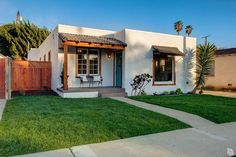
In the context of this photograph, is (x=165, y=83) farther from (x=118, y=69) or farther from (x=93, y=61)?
(x=93, y=61)

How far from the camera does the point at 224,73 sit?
1858 cm

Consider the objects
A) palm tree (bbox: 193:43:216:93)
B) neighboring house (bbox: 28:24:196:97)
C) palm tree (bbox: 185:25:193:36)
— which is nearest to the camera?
neighboring house (bbox: 28:24:196:97)

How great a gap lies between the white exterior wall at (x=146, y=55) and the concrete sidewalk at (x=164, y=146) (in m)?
7.92

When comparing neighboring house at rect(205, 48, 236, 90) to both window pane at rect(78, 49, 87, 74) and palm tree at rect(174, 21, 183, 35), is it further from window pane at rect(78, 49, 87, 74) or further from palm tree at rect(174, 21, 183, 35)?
palm tree at rect(174, 21, 183, 35)

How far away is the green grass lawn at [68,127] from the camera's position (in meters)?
4.43

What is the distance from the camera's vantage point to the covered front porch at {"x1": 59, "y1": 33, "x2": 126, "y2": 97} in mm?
12563

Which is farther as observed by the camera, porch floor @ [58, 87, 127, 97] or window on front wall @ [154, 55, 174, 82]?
window on front wall @ [154, 55, 174, 82]

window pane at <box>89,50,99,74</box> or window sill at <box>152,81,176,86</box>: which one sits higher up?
window pane at <box>89,50,99,74</box>

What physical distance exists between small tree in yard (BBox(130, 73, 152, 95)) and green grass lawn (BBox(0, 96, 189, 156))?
5.60 meters

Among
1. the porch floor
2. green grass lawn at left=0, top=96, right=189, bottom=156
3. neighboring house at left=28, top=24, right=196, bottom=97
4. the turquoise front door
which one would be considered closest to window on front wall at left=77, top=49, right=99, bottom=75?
neighboring house at left=28, top=24, right=196, bottom=97

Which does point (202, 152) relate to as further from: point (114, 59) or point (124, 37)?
point (114, 59)

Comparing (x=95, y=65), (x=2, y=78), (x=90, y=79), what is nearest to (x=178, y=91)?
(x=95, y=65)

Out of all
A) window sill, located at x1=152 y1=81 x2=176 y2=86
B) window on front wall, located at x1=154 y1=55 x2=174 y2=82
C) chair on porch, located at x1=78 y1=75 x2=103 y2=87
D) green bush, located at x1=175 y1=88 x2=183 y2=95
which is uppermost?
window on front wall, located at x1=154 y1=55 x2=174 y2=82

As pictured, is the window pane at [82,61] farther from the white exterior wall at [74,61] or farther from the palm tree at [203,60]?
the palm tree at [203,60]
